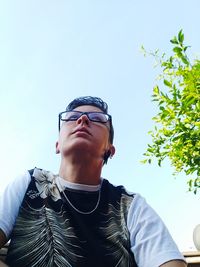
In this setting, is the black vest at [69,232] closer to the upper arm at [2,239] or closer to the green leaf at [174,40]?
the upper arm at [2,239]

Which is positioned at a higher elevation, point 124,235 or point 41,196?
point 41,196

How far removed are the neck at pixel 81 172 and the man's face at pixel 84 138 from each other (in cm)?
6

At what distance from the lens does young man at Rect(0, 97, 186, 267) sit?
5.61ft

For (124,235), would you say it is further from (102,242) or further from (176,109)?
(176,109)

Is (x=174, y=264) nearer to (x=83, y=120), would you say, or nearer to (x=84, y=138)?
(x=84, y=138)

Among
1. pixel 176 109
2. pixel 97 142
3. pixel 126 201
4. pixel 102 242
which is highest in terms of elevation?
pixel 176 109

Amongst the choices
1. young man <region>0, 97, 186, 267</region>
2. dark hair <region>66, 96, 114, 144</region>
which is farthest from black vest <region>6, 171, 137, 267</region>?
dark hair <region>66, 96, 114, 144</region>

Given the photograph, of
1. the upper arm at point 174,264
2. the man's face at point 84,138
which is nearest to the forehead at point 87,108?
the man's face at point 84,138

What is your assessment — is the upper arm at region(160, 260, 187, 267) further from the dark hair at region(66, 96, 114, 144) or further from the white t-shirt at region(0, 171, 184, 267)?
the dark hair at region(66, 96, 114, 144)

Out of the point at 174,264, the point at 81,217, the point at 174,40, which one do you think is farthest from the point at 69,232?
the point at 174,40

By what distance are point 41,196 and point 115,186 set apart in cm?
51

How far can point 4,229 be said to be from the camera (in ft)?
5.67

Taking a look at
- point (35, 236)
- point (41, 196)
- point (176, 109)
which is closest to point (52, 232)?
point (35, 236)

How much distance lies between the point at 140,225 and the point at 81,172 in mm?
486
